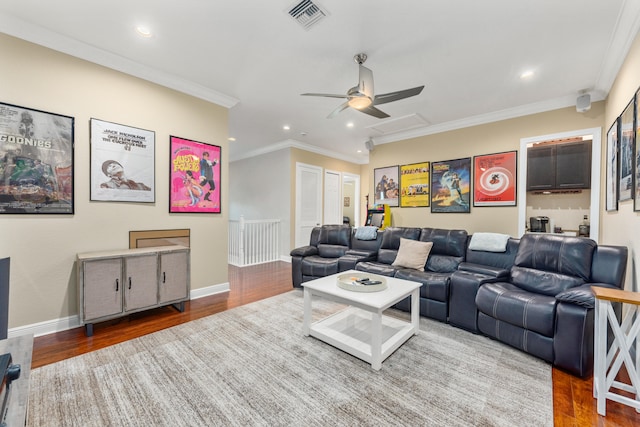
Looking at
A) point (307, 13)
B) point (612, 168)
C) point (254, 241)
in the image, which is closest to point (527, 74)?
point (612, 168)

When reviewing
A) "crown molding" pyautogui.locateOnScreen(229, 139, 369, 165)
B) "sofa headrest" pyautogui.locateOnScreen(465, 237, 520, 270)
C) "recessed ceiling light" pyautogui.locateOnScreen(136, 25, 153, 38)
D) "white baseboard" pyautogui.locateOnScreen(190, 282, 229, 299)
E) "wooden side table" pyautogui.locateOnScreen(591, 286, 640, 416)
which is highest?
"recessed ceiling light" pyautogui.locateOnScreen(136, 25, 153, 38)

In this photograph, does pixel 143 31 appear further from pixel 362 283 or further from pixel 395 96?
pixel 362 283

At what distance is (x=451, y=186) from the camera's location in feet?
15.7

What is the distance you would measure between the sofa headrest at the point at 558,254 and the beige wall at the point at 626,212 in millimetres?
276

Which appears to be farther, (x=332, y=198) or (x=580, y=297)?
(x=332, y=198)

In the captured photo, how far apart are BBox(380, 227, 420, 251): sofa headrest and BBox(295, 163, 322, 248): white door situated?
2734 millimetres

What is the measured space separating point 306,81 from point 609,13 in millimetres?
2867

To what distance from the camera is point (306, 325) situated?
2.50 meters

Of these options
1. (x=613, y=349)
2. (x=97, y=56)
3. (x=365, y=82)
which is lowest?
(x=613, y=349)

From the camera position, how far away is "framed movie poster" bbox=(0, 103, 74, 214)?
2.35 m

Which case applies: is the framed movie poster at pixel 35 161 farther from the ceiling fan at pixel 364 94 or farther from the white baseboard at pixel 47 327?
the ceiling fan at pixel 364 94

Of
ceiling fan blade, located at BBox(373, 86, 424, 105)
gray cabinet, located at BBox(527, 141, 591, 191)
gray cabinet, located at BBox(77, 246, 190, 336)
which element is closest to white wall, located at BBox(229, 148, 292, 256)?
gray cabinet, located at BBox(77, 246, 190, 336)

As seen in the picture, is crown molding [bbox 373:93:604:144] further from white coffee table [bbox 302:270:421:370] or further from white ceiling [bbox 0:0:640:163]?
white coffee table [bbox 302:270:421:370]

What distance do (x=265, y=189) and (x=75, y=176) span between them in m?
→ 4.17
